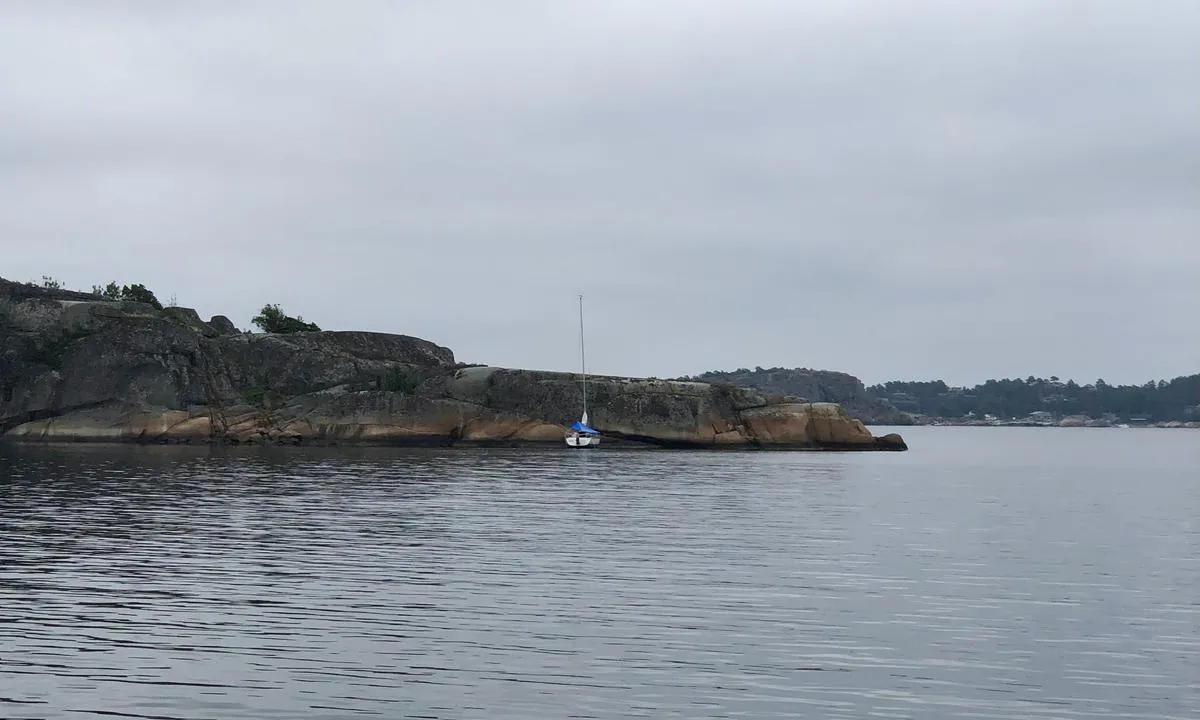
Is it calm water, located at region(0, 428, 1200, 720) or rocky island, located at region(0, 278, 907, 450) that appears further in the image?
rocky island, located at region(0, 278, 907, 450)

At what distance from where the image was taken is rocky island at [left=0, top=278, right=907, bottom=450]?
4441 inches

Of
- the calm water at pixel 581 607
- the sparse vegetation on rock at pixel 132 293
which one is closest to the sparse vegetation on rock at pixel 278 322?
the sparse vegetation on rock at pixel 132 293

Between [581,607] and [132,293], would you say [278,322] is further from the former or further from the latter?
[581,607]

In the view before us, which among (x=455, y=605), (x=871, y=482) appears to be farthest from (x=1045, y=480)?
(x=455, y=605)

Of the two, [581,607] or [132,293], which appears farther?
[132,293]

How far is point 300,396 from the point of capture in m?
117

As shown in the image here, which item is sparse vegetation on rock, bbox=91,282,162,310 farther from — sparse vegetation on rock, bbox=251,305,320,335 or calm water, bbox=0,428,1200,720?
calm water, bbox=0,428,1200,720

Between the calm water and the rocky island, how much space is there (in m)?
58.4

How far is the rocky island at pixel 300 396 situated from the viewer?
113 meters

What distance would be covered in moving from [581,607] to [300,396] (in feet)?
314

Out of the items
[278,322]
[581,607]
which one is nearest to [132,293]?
[278,322]

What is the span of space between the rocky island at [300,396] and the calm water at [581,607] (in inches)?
2301

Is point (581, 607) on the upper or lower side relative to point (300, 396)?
lower

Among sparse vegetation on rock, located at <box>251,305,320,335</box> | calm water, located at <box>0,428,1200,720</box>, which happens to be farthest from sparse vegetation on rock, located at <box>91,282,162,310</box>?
calm water, located at <box>0,428,1200,720</box>
